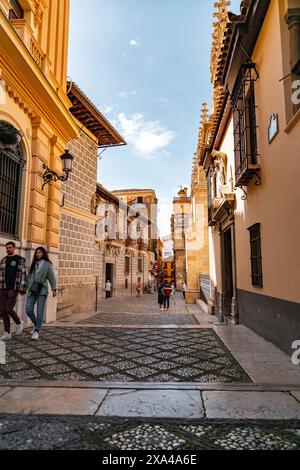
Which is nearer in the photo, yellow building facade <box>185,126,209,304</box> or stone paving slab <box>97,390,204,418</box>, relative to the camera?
stone paving slab <box>97,390,204,418</box>

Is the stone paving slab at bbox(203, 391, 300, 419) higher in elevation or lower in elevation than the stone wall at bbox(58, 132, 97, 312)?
lower

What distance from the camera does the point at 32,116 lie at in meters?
7.30

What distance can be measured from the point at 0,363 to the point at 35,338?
58.9 inches

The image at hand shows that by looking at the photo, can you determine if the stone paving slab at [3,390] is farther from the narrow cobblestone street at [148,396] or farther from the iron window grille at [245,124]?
the iron window grille at [245,124]

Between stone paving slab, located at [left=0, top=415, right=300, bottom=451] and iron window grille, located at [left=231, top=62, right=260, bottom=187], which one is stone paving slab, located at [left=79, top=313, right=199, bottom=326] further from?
stone paving slab, located at [left=0, top=415, right=300, bottom=451]

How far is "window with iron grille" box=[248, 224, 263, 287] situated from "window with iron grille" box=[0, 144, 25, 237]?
497 centimetres

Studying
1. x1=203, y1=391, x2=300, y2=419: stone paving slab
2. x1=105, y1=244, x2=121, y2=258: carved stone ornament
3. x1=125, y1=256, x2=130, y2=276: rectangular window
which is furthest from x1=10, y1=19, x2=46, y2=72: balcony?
x1=125, y1=256, x2=130, y2=276: rectangular window

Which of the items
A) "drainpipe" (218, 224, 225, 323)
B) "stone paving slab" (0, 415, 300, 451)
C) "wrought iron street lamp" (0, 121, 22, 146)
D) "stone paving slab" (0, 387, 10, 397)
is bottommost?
"stone paving slab" (0, 387, 10, 397)

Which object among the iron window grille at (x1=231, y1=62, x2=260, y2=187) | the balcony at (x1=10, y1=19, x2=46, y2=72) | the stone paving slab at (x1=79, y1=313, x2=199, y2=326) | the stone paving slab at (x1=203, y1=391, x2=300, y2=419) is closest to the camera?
the stone paving slab at (x1=203, y1=391, x2=300, y2=419)

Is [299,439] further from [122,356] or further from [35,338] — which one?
[35,338]

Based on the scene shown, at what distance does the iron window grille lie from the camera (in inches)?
239

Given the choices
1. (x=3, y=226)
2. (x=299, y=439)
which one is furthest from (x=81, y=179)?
(x=299, y=439)

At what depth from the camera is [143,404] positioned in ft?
8.66

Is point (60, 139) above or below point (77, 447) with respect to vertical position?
above
